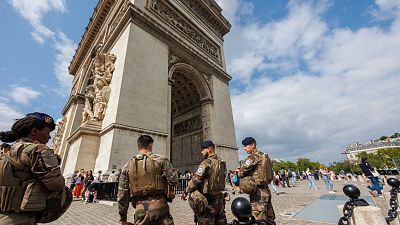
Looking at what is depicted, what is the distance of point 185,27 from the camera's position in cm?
1889

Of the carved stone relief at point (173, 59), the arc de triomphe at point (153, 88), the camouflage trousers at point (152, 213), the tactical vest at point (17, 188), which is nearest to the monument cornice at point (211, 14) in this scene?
the arc de triomphe at point (153, 88)

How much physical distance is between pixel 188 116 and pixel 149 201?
17.7 meters

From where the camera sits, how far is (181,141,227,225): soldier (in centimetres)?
294

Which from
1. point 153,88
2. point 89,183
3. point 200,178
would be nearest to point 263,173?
point 200,178

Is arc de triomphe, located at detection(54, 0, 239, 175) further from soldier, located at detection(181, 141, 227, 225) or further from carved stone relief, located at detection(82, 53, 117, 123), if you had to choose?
soldier, located at detection(181, 141, 227, 225)

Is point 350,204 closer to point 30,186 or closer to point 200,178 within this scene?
point 200,178

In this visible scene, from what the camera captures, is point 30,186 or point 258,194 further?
point 258,194

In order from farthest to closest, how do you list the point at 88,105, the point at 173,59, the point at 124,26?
1. the point at 173,59
2. the point at 124,26
3. the point at 88,105

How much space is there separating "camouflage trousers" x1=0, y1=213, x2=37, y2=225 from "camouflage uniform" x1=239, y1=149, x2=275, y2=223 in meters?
2.94

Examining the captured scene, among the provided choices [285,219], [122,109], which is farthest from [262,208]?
[122,109]

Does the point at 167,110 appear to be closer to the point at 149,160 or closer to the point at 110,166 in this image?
the point at 110,166

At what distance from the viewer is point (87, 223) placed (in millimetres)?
4863

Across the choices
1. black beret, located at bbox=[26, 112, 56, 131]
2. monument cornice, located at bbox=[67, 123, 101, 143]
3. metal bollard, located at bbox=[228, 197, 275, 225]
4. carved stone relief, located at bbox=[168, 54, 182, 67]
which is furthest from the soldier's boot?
carved stone relief, located at bbox=[168, 54, 182, 67]

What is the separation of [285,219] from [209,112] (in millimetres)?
13406
